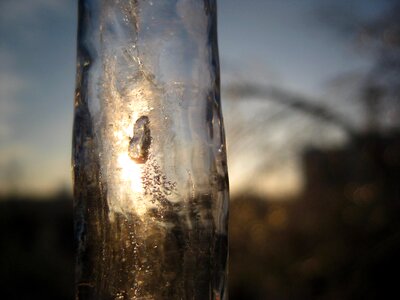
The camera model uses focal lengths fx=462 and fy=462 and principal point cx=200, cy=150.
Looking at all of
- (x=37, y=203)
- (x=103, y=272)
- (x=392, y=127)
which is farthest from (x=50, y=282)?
(x=103, y=272)

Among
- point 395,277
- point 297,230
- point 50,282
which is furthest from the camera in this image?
point 50,282

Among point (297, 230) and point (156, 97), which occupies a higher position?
point (156, 97)

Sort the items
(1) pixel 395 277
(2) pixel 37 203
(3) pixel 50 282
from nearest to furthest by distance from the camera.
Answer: (1) pixel 395 277 < (3) pixel 50 282 < (2) pixel 37 203

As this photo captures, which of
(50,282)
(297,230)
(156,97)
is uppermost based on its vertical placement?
(156,97)

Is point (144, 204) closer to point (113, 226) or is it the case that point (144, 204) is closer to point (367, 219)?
point (113, 226)
